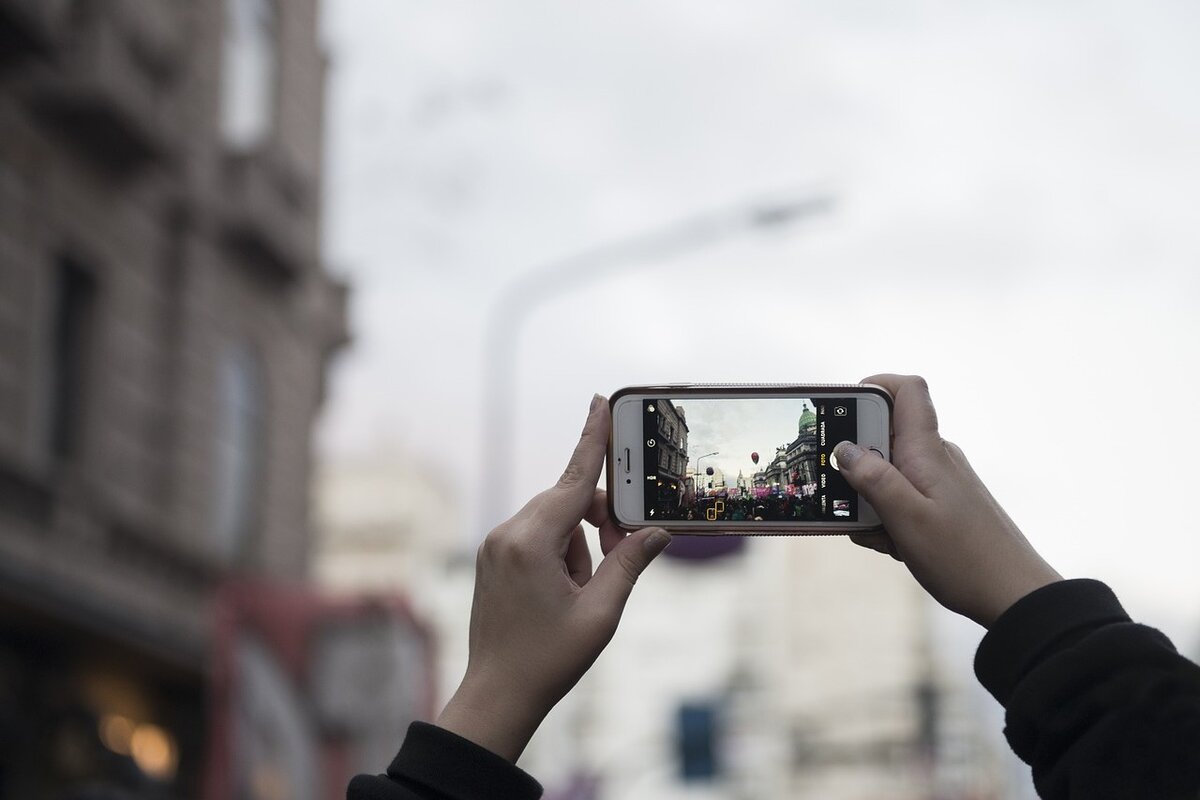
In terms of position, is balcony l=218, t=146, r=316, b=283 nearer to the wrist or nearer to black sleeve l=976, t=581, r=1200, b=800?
the wrist

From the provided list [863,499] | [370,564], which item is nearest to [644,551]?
[863,499]

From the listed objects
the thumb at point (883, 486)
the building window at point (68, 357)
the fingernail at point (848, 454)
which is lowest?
the thumb at point (883, 486)

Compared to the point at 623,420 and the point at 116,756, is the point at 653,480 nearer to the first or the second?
the point at 623,420

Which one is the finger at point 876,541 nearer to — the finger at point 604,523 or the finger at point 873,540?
the finger at point 873,540

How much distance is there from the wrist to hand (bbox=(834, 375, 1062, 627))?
497 millimetres

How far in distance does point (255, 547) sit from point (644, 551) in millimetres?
19092

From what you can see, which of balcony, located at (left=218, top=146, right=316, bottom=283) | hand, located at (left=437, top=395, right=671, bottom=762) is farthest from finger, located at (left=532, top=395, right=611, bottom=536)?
balcony, located at (left=218, top=146, right=316, bottom=283)

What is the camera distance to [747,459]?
93.4 inches

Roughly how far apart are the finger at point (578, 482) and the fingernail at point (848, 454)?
1.05ft

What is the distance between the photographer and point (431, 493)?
123125mm

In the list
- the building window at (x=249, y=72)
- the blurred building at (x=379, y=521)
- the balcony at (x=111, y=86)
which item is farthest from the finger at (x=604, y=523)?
the blurred building at (x=379, y=521)

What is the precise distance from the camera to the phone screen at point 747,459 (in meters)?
2.31

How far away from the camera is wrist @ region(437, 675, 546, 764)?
6.21 ft

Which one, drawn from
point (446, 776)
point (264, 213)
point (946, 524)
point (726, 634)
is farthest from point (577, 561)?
point (726, 634)
